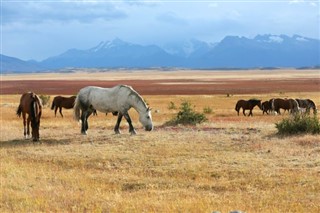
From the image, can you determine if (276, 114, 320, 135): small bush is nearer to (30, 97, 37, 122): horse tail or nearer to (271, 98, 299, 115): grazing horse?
(30, 97, 37, 122): horse tail

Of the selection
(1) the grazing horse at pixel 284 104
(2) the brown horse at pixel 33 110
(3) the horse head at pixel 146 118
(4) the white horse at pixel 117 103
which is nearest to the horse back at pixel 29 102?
(2) the brown horse at pixel 33 110

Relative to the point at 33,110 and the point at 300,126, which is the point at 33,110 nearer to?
the point at 33,110

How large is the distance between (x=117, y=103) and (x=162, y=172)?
8896mm

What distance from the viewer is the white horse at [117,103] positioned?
2395cm

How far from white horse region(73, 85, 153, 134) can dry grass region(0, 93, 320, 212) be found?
Answer: 800mm

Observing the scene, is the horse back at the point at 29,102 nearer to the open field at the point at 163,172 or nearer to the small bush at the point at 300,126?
the open field at the point at 163,172

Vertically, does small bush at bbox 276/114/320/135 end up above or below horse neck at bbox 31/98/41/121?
below

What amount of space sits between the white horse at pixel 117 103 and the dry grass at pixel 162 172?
800mm

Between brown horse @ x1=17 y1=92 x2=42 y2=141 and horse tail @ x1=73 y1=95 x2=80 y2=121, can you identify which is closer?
brown horse @ x1=17 y1=92 x2=42 y2=141

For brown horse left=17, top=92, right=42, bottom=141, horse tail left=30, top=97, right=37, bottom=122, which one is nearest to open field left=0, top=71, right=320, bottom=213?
brown horse left=17, top=92, right=42, bottom=141

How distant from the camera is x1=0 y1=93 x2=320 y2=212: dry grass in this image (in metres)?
12.1

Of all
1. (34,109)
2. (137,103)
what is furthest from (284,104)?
(34,109)

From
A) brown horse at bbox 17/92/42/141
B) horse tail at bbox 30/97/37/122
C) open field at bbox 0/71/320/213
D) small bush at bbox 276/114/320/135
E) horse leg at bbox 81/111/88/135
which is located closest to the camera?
Answer: open field at bbox 0/71/320/213

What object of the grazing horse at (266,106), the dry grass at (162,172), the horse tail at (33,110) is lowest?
the dry grass at (162,172)
